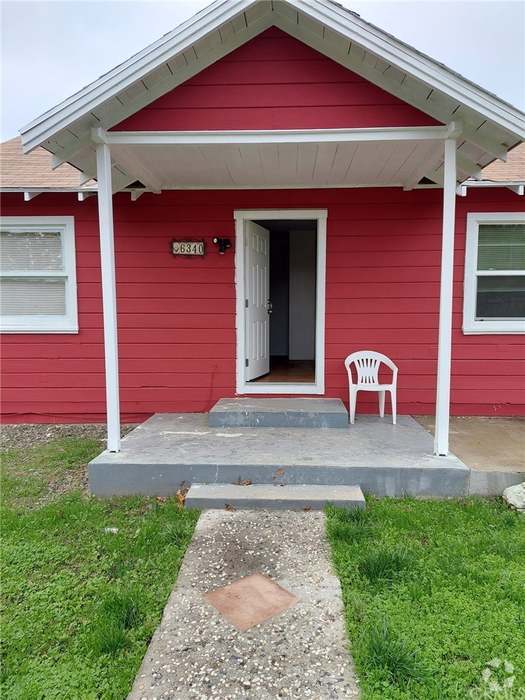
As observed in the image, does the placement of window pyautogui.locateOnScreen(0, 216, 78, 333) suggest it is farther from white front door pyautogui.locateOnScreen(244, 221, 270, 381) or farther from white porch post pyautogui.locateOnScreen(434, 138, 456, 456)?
white porch post pyautogui.locateOnScreen(434, 138, 456, 456)

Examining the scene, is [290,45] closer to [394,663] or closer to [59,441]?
[394,663]

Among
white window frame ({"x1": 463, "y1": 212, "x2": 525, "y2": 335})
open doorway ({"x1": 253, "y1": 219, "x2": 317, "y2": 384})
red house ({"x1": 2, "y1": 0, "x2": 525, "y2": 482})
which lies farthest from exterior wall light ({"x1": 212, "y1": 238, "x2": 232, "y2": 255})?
open doorway ({"x1": 253, "y1": 219, "x2": 317, "y2": 384})

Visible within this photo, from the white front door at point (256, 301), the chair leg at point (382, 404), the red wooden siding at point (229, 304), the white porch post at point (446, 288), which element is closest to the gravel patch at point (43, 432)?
the red wooden siding at point (229, 304)

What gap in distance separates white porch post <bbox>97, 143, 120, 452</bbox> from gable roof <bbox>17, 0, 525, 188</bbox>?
29 centimetres

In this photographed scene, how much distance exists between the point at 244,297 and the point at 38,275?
2.36 meters

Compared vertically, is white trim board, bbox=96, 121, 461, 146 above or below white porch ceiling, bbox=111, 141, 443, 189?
below

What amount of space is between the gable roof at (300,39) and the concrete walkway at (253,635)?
9.74ft

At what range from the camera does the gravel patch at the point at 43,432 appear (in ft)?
15.3

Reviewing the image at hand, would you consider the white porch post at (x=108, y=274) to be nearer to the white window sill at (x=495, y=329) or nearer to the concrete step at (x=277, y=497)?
the concrete step at (x=277, y=497)

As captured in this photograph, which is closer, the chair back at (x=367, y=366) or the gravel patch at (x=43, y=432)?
the gravel patch at (x=43, y=432)

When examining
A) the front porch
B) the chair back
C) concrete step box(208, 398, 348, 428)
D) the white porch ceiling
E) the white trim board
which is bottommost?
the front porch

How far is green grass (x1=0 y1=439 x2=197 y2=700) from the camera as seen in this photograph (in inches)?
69.4

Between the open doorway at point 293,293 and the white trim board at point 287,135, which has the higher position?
the white trim board at point 287,135

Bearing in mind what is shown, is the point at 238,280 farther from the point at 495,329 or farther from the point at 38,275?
the point at 495,329
